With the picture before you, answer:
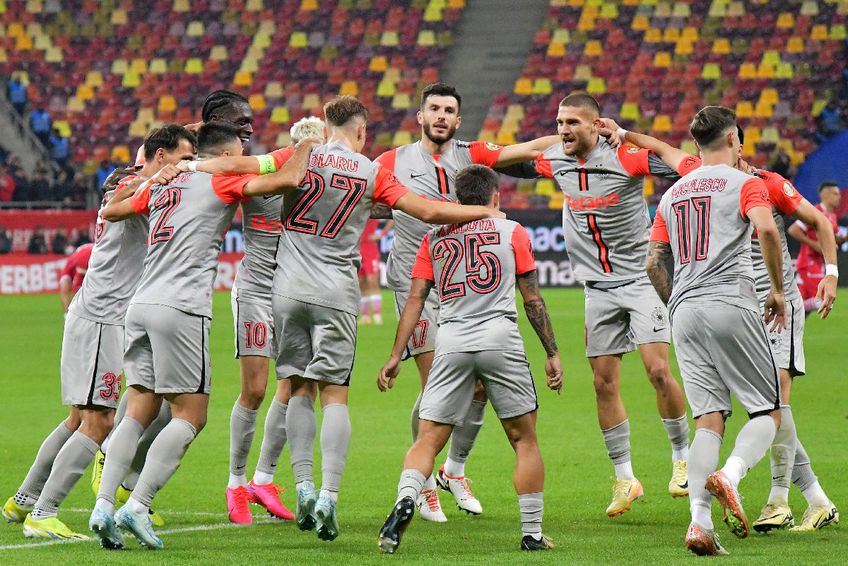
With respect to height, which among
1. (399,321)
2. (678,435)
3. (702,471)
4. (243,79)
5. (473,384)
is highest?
(243,79)

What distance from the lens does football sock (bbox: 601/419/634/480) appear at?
745 cm

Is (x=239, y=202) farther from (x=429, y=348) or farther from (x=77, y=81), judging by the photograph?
(x=77, y=81)

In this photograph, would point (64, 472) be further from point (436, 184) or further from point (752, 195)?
point (752, 195)

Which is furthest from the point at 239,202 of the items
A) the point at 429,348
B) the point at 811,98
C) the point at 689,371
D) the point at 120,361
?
the point at 811,98

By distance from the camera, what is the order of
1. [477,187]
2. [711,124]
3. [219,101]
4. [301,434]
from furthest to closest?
[219,101]
[301,434]
[477,187]
[711,124]

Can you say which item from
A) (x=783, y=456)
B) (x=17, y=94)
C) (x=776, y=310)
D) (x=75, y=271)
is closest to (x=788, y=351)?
(x=783, y=456)

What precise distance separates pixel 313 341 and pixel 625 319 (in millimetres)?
2149

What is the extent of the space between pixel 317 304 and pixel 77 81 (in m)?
29.5

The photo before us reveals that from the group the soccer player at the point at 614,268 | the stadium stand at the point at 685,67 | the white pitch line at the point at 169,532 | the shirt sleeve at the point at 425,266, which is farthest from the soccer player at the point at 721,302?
the stadium stand at the point at 685,67

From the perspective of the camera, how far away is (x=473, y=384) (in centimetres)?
623

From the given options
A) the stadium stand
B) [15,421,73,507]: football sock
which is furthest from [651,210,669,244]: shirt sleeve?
the stadium stand

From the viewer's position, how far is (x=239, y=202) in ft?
21.2

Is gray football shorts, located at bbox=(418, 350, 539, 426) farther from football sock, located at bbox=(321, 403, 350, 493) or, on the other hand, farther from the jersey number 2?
the jersey number 2

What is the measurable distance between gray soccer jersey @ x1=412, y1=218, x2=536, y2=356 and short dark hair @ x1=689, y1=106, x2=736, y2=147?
0.94 meters
